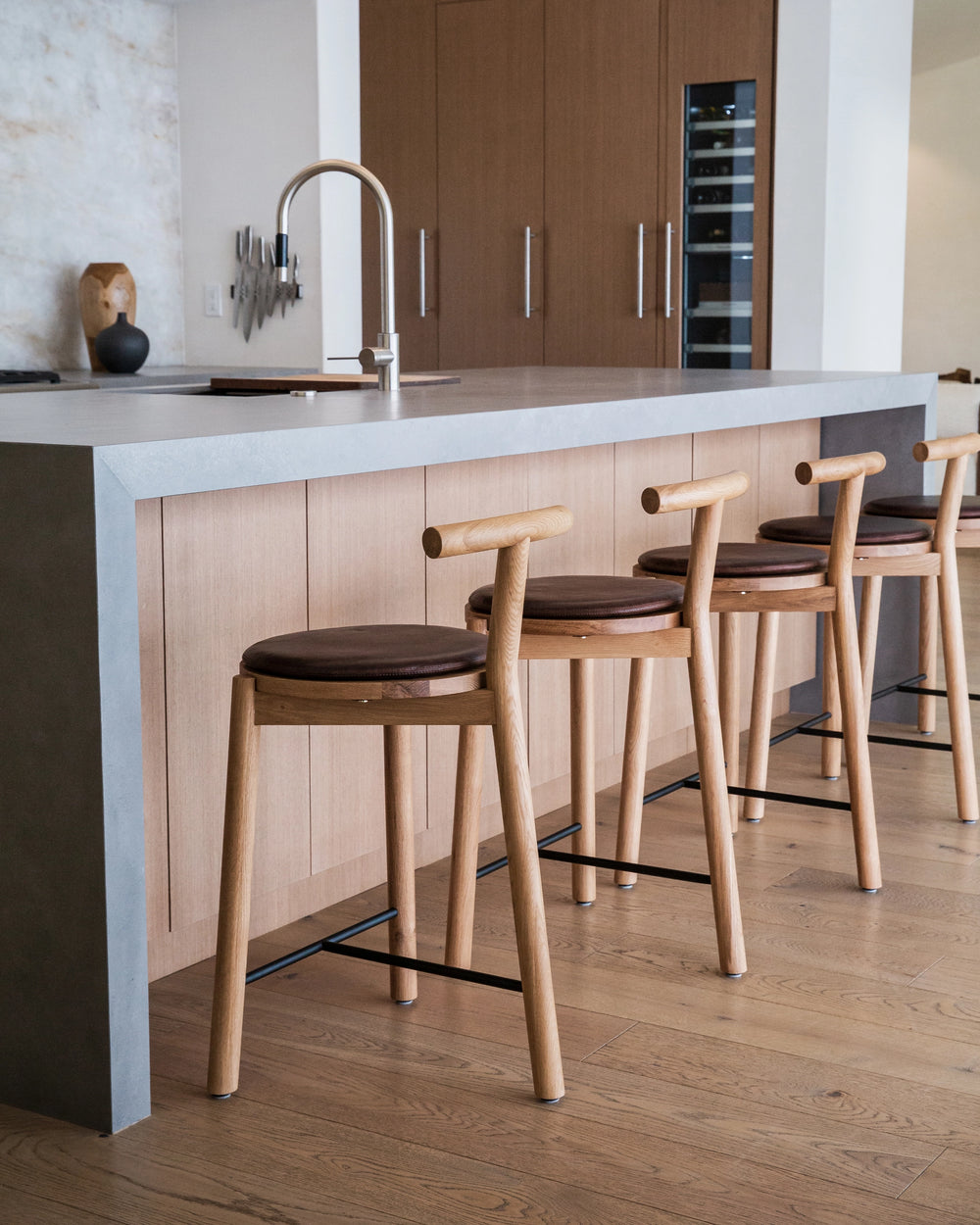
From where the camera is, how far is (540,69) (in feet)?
20.0

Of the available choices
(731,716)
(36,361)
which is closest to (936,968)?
Answer: (731,716)

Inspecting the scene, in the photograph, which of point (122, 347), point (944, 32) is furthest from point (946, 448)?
point (944, 32)

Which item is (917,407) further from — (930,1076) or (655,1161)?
(655,1161)

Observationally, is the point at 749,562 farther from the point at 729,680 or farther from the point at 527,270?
the point at 527,270

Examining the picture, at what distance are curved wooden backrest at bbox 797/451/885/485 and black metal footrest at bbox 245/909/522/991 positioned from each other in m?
0.96

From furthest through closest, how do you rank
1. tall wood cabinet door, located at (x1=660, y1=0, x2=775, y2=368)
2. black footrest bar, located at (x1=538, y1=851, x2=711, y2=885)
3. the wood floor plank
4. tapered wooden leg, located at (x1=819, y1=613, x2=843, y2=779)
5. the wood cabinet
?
the wood cabinet → tall wood cabinet door, located at (x1=660, y1=0, x2=775, y2=368) → tapered wooden leg, located at (x1=819, y1=613, x2=843, y2=779) → black footrest bar, located at (x1=538, y1=851, x2=711, y2=885) → the wood floor plank

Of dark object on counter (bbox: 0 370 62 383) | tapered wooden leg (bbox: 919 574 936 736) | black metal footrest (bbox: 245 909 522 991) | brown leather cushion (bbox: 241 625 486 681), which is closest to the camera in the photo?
brown leather cushion (bbox: 241 625 486 681)

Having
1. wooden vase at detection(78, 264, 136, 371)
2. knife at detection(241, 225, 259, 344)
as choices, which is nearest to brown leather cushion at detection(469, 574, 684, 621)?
wooden vase at detection(78, 264, 136, 371)

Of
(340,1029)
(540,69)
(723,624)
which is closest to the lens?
(340,1029)

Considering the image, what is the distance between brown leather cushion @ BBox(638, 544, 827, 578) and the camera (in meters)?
2.60

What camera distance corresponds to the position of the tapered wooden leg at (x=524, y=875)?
6.03 ft

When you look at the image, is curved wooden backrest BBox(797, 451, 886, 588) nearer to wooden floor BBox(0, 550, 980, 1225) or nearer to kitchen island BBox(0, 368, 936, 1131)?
kitchen island BBox(0, 368, 936, 1131)

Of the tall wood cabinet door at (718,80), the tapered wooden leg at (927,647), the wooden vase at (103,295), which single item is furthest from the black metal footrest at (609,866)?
the tall wood cabinet door at (718,80)

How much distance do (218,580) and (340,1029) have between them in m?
0.67
